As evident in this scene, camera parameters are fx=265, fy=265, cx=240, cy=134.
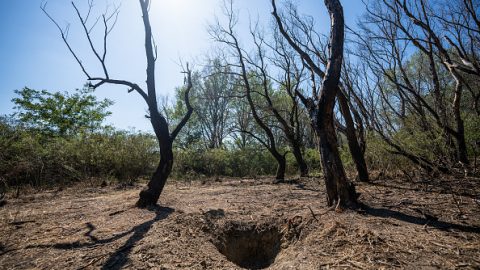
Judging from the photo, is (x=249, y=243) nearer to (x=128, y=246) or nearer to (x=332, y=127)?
(x=128, y=246)

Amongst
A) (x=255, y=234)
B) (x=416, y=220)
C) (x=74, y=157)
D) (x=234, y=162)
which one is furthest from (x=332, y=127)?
(x=234, y=162)

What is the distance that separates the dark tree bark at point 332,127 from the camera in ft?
12.3

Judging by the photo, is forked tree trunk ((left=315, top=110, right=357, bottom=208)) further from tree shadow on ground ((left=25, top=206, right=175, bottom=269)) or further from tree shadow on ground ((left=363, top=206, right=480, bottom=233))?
tree shadow on ground ((left=25, top=206, right=175, bottom=269))

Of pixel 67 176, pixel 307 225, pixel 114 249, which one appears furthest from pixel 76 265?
pixel 67 176

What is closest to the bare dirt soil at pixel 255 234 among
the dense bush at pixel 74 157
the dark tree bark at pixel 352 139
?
the dark tree bark at pixel 352 139

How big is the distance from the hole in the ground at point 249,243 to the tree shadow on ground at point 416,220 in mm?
1310

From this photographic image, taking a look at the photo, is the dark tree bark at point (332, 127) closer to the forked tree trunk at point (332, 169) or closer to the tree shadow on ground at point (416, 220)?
the forked tree trunk at point (332, 169)

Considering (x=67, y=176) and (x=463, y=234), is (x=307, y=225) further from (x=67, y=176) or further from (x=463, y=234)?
(x=67, y=176)

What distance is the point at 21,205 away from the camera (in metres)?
5.29

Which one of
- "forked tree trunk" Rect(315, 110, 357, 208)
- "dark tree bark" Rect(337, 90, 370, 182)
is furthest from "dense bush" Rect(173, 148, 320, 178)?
"forked tree trunk" Rect(315, 110, 357, 208)

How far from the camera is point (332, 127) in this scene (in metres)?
3.97

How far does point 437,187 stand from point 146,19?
6.49m

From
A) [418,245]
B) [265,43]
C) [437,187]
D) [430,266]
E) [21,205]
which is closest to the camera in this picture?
[430,266]

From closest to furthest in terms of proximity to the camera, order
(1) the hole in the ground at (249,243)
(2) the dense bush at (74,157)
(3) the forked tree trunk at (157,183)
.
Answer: (1) the hole in the ground at (249,243) < (3) the forked tree trunk at (157,183) < (2) the dense bush at (74,157)
